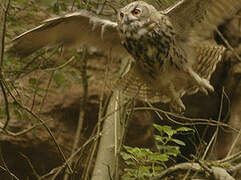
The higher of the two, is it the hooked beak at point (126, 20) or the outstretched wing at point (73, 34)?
the hooked beak at point (126, 20)

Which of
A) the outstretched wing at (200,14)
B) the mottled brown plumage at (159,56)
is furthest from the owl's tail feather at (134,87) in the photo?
the outstretched wing at (200,14)

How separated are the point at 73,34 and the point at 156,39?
29.5 inches

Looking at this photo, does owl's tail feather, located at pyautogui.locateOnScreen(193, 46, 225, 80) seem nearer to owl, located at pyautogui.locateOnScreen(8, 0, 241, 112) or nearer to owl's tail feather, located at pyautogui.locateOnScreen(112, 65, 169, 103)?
owl, located at pyautogui.locateOnScreen(8, 0, 241, 112)

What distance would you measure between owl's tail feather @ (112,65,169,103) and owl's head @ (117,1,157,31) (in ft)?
2.33

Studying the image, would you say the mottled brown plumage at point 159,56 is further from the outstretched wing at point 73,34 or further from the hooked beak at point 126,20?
the outstretched wing at point 73,34

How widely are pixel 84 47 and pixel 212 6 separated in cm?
114

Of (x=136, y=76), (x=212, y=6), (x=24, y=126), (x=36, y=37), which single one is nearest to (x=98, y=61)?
(x=24, y=126)

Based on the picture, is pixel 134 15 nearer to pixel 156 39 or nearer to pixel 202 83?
pixel 156 39

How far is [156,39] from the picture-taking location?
2980mm

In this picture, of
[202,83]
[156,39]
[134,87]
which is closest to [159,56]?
[156,39]

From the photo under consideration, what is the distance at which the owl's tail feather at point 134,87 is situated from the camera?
3607 millimetres

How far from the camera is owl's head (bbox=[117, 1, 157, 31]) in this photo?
2828mm

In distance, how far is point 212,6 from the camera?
2.89m

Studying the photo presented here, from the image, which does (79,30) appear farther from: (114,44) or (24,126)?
(24,126)
